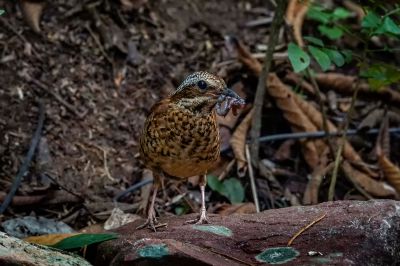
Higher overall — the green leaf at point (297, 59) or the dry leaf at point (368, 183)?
the green leaf at point (297, 59)

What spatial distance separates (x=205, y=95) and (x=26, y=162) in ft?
6.39

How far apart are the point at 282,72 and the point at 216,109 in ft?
9.38

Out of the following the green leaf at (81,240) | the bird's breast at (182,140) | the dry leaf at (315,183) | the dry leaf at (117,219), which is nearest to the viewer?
the green leaf at (81,240)

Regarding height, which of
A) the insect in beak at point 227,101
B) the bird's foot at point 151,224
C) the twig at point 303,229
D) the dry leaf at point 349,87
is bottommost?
the bird's foot at point 151,224

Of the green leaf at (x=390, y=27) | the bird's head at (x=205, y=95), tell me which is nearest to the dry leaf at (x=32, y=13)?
the bird's head at (x=205, y=95)

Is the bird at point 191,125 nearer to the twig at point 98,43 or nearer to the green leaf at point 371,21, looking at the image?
the green leaf at point 371,21

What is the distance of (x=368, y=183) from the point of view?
6.25 meters

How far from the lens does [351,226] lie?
146 inches

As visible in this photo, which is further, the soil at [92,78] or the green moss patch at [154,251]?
the soil at [92,78]

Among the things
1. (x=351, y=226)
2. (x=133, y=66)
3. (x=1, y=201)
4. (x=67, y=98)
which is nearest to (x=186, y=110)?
(x=351, y=226)

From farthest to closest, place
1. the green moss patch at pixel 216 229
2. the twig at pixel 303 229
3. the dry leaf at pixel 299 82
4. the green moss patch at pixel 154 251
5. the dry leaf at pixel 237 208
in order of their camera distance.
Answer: the dry leaf at pixel 299 82, the dry leaf at pixel 237 208, the green moss patch at pixel 216 229, the twig at pixel 303 229, the green moss patch at pixel 154 251

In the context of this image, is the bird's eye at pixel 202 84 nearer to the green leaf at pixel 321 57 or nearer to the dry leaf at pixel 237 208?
the green leaf at pixel 321 57

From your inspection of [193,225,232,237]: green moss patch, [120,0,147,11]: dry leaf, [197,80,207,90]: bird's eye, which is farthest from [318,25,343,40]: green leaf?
[193,225,232,237]: green moss patch

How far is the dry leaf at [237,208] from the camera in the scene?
555cm
